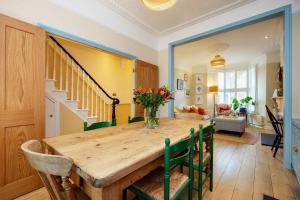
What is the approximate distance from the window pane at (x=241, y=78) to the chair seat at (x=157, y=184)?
704 centimetres

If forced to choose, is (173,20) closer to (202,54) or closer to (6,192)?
(202,54)

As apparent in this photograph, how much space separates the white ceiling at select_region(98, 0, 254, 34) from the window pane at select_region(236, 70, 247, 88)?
500 centimetres

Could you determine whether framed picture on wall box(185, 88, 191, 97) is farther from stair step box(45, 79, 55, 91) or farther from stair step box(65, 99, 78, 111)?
stair step box(45, 79, 55, 91)

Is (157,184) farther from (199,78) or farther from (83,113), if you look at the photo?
(199,78)

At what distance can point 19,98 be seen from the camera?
63.1 inches

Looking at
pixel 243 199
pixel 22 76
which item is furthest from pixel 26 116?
pixel 243 199

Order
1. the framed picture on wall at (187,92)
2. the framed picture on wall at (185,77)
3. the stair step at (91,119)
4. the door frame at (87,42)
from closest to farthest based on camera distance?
the door frame at (87,42)
the stair step at (91,119)
the framed picture on wall at (185,77)
the framed picture on wall at (187,92)

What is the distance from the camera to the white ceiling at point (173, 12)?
2535mm

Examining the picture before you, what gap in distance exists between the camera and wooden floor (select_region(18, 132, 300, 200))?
160 cm

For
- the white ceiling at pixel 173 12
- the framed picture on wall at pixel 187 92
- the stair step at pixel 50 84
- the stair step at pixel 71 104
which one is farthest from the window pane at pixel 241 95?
the stair step at pixel 50 84

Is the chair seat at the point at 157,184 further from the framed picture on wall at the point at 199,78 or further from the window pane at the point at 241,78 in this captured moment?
the window pane at the point at 241,78

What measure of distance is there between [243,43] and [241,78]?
9.38 feet

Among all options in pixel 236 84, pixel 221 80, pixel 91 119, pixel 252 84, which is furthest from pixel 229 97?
pixel 91 119

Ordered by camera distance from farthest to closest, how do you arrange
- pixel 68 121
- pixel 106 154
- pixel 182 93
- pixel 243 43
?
pixel 182 93 < pixel 243 43 < pixel 68 121 < pixel 106 154
